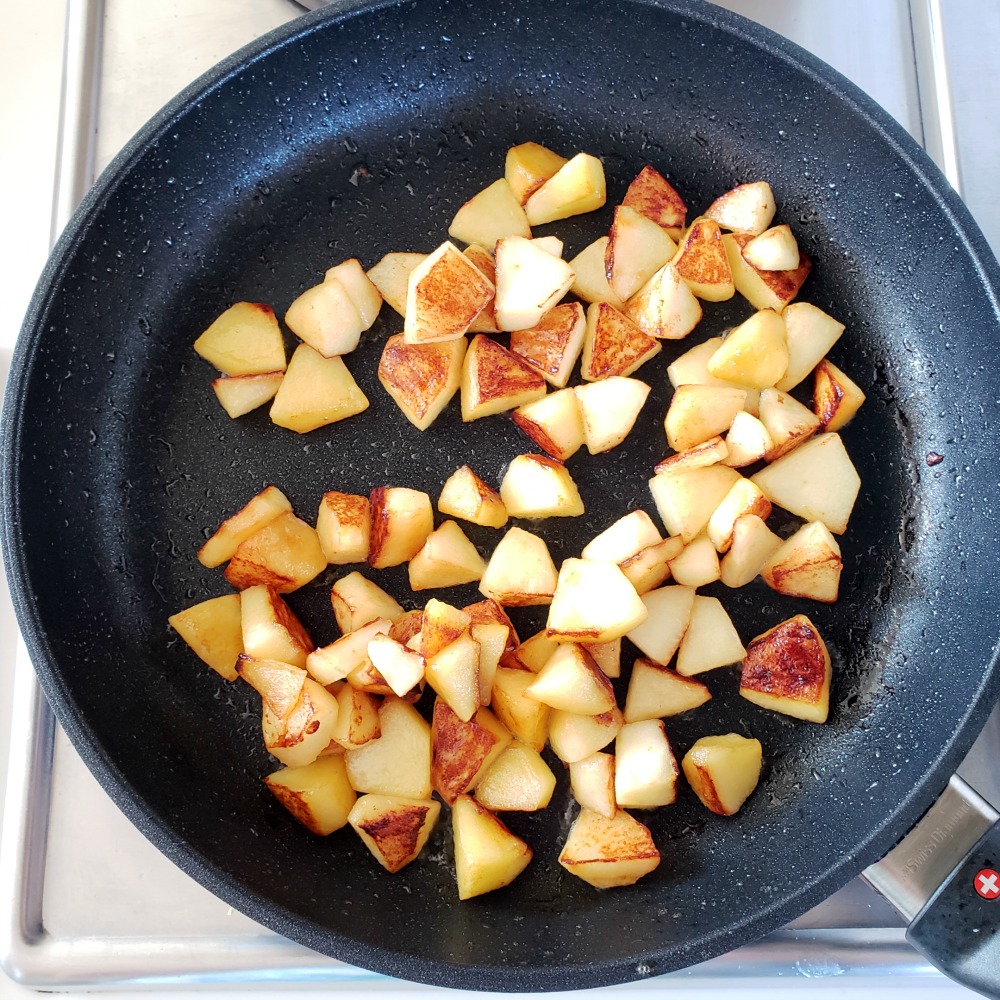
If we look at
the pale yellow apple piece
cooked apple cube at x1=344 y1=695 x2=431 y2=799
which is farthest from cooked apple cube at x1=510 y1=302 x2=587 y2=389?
cooked apple cube at x1=344 y1=695 x2=431 y2=799

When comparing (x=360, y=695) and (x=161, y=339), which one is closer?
(x=360, y=695)

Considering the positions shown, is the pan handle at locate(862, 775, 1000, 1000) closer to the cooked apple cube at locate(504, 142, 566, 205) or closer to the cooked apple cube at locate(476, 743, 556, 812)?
the cooked apple cube at locate(476, 743, 556, 812)

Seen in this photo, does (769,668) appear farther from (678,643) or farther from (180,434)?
(180,434)

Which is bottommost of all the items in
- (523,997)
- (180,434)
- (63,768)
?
→ (523,997)

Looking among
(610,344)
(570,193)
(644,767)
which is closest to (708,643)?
(644,767)

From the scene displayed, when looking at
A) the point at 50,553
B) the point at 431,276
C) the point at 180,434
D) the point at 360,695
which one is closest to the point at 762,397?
the point at 431,276
